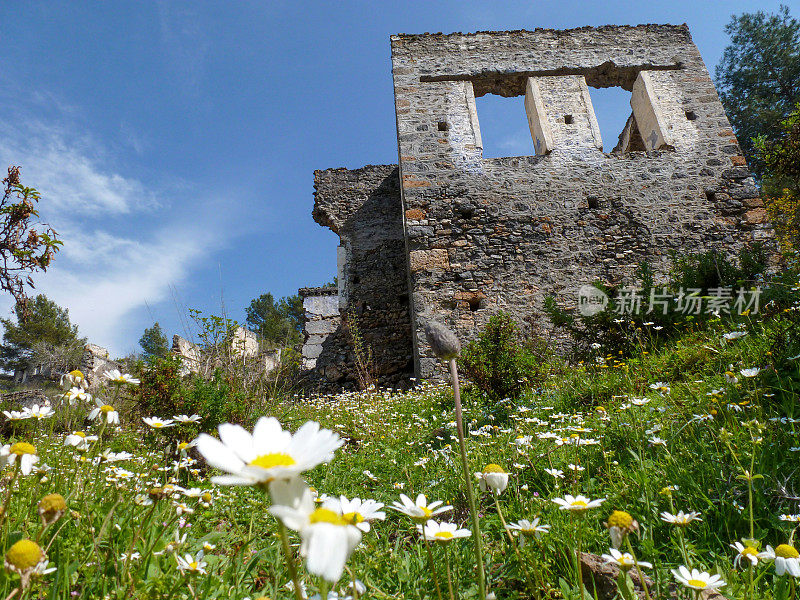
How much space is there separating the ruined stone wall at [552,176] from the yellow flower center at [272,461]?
5840 millimetres

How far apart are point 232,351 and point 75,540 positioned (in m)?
3.29

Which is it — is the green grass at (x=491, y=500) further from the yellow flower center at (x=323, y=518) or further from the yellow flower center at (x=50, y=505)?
the yellow flower center at (x=323, y=518)

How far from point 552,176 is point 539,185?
27cm

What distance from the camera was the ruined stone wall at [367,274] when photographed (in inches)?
318

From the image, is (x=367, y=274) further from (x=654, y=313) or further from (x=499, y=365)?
(x=654, y=313)

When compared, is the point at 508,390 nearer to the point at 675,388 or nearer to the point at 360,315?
the point at 675,388

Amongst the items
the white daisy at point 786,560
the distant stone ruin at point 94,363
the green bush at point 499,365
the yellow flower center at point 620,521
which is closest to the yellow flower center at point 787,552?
the white daisy at point 786,560

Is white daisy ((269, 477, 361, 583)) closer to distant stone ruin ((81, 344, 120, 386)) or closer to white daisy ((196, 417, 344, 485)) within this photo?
white daisy ((196, 417, 344, 485))

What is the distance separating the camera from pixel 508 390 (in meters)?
4.62

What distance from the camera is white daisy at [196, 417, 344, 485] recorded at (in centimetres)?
51

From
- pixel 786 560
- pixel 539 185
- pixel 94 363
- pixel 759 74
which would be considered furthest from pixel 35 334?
pixel 759 74

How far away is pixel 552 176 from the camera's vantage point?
730 centimetres

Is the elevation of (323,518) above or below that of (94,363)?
below

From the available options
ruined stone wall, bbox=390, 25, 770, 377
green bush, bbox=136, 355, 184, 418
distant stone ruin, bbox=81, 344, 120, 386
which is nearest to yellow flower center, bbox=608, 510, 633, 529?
green bush, bbox=136, 355, 184, 418
